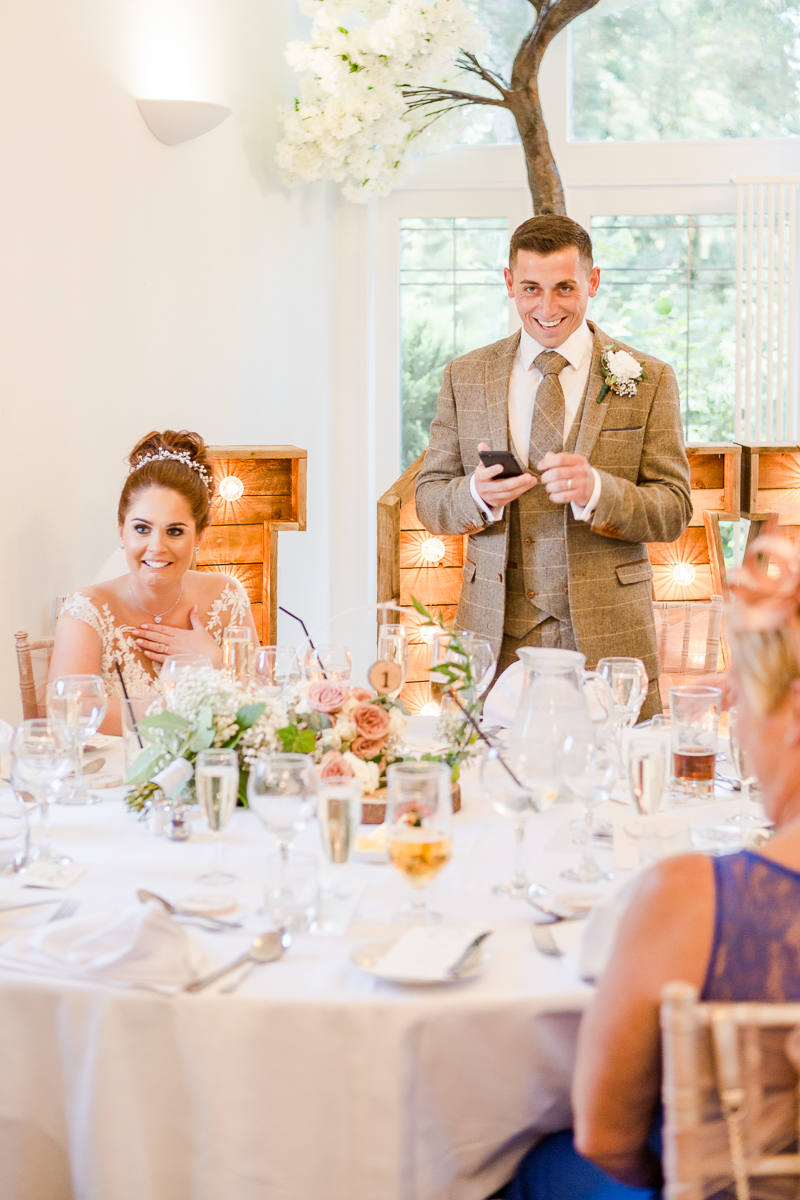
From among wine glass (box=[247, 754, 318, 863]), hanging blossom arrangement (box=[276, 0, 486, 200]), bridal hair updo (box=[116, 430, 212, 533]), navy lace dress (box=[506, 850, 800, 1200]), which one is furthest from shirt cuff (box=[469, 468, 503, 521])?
hanging blossom arrangement (box=[276, 0, 486, 200])

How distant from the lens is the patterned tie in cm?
290

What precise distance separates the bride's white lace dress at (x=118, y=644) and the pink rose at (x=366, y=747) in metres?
0.95

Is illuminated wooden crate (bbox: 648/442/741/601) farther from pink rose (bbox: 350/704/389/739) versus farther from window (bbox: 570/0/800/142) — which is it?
pink rose (bbox: 350/704/389/739)

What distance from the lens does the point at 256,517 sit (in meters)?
3.70

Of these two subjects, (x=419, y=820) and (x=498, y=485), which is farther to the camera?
(x=498, y=485)

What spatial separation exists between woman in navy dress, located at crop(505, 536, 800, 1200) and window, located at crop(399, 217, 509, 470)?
426 centimetres

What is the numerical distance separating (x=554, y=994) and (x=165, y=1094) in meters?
0.44

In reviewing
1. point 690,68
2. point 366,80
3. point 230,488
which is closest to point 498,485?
point 230,488

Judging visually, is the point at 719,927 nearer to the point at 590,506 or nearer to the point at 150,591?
the point at 590,506

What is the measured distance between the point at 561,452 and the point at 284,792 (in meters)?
1.64

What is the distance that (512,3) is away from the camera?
4.93 m

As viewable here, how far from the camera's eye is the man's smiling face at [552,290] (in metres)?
2.79

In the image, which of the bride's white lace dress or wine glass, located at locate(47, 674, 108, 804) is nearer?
wine glass, located at locate(47, 674, 108, 804)

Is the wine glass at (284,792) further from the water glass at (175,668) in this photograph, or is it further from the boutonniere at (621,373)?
the boutonniere at (621,373)
